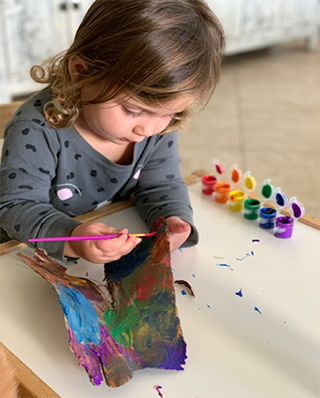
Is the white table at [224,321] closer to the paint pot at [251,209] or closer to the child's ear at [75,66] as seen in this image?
the paint pot at [251,209]

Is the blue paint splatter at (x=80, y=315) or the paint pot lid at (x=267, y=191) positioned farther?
the paint pot lid at (x=267, y=191)

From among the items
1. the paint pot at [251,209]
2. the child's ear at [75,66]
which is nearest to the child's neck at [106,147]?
the child's ear at [75,66]

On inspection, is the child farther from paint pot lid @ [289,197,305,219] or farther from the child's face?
paint pot lid @ [289,197,305,219]

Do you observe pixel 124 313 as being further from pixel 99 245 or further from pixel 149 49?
pixel 149 49

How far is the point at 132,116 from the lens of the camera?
2.65 ft

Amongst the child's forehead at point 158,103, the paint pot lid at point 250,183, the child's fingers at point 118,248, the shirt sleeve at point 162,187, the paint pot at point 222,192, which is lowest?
the paint pot at point 222,192

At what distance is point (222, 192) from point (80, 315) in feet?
1.33

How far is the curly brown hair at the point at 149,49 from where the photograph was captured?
75cm

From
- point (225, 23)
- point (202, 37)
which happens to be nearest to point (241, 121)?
point (225, 23)

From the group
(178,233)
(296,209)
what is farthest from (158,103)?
(296,209)

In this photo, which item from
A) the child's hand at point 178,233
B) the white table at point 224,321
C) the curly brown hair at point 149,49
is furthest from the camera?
the child's hand at point 178,233

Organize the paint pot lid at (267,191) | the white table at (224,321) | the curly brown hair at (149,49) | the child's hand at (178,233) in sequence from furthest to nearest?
1. the paint pot lid at (267,191)
2. the child's hand at (178,233)
3. the curly brown hair at (149,49)
4. the white table at (224,321)

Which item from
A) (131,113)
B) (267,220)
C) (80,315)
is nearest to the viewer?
(80,315)

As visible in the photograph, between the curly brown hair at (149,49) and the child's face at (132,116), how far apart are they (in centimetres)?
1
